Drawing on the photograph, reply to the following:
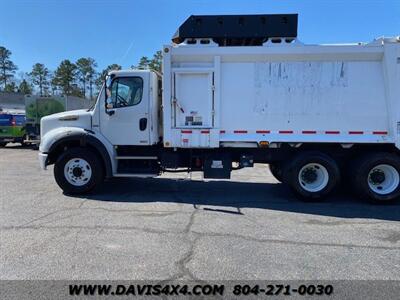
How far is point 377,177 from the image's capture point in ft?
23.9

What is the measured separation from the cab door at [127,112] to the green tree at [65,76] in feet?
254

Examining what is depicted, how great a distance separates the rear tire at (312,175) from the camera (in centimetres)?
715

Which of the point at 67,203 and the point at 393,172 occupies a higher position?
the point at 393,172

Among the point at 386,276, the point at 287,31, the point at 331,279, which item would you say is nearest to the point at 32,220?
the point at 331,279

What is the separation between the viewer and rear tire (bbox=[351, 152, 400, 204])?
7.07 meters

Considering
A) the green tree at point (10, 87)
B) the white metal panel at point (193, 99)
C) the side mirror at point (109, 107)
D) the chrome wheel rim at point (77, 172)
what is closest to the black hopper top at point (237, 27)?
the white metal panel at point (193, 99)

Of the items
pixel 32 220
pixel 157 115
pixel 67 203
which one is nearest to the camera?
pixel 32 220

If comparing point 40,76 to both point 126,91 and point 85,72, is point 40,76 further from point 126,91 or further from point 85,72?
point 126,91

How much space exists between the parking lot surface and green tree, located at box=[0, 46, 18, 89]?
96.8 metres

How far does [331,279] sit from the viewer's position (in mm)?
3820

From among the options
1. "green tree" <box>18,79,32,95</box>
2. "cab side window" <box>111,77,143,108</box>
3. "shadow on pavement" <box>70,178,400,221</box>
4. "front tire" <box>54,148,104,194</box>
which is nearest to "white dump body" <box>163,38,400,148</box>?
"cab side window" <box>111,77,143,108</box>

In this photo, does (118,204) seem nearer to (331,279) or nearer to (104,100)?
(104,100)

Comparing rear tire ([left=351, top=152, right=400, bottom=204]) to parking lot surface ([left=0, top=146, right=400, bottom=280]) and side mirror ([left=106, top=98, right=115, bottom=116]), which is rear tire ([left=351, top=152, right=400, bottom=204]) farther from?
side mirror ([left=106, top=98, right=115, bottom=116])

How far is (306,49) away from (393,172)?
3.14m
